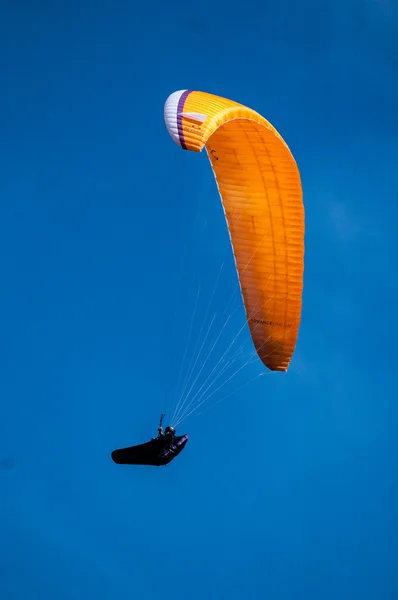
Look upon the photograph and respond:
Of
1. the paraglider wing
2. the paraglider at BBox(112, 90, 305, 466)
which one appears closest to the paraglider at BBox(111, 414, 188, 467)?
the paraglider at BBox(112, 90, 305, 466)

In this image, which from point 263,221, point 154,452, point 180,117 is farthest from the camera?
point 263,221

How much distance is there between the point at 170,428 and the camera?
15.7 m

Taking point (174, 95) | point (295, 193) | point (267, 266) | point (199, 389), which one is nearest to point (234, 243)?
point (267, 266)

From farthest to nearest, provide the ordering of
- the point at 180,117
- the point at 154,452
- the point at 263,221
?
the point at 263,221 < the point at 154,452 < the point at 180,117

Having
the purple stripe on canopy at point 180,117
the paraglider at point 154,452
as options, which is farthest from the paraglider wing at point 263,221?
the paraglider at point 154,452

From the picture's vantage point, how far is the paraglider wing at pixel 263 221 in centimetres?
1614

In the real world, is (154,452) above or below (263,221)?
below

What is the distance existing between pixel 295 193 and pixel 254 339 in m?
4.00

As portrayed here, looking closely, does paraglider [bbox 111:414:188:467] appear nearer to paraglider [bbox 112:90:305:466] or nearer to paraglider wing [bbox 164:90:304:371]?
paraglider [bbox 112:90:305:466]

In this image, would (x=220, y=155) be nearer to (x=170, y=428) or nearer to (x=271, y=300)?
(x=271, y=300)

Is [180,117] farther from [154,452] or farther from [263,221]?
[154,452]

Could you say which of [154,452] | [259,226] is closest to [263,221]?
[259,226]

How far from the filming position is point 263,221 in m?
17.2

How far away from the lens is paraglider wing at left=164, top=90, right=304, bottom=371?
53.0 ft
